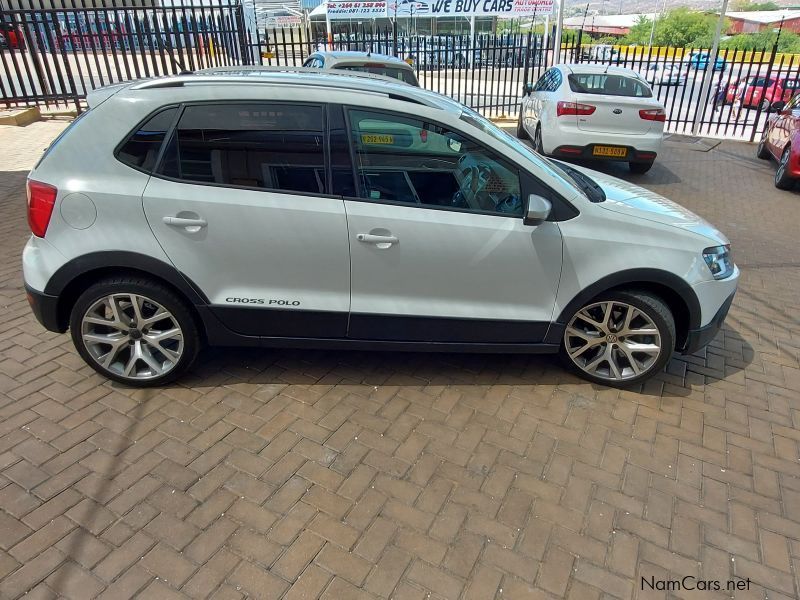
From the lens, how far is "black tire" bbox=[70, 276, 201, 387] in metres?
3.03

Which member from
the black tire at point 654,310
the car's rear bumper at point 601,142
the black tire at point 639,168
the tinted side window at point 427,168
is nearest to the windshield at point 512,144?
the tinted side window at point 427,168

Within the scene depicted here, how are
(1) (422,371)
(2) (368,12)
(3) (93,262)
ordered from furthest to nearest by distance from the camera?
(2) (368,12) → (1) (422,371) → (3) (93,262)

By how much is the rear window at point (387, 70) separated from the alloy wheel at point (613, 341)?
5.81 metres

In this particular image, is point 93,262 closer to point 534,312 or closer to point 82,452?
point 82,452

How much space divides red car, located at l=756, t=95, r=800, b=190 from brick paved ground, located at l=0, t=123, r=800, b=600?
562cm

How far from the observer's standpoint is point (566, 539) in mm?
2391

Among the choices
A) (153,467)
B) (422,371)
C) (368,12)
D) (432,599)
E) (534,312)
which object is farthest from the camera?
(368,12)

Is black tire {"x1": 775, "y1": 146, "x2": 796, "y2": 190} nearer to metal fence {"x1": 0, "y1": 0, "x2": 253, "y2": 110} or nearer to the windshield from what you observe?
the windshield

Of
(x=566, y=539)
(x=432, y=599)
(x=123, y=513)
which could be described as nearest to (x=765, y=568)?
(x=566, y=539)

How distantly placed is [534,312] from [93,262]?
100 inches

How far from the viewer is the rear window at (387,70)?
7.97 meters

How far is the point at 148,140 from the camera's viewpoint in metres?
2.92

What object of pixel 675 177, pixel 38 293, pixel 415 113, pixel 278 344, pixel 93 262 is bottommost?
pixel 675 177

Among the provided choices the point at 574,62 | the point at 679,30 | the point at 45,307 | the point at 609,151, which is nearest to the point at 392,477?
the point at 45,307
